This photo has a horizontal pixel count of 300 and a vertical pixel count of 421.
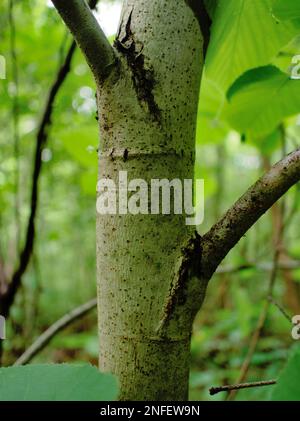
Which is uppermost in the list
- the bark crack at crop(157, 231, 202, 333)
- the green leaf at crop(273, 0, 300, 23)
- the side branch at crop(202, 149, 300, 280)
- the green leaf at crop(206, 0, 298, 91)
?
the green leaf at crop(206, 0, 298, 91)

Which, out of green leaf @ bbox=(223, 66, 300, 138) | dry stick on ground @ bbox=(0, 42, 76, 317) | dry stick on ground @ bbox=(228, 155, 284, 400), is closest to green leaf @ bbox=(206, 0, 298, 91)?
green leaf @ bbox=(223, 66, 300, 138)

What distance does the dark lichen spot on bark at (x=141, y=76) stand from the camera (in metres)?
0.37

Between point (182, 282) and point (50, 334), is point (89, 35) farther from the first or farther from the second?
point (50, 334)

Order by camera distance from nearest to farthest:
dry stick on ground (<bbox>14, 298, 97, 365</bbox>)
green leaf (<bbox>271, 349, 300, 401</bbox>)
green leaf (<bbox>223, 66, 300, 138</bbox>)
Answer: green leaf (<bbox>271, 349, 300, 401</bbox>), green leaf (<bbox>223, 66, 300, 138</bbox>), dry stick on ground (<bbox>14, 298, 97, 365</bbox>)

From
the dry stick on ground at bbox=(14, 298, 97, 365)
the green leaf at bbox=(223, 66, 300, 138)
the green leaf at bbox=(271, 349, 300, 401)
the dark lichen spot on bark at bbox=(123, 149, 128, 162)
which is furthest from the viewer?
the dry stick on ground at bbox=(14, 298, 97, 365)

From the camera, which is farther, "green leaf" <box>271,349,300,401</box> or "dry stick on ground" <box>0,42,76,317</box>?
"dry stick on ground" <box>0,42,76,317</box>

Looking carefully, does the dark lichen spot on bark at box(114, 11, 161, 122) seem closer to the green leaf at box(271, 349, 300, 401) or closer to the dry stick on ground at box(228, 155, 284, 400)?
the green leaf at box(271, 349, 300, 401)

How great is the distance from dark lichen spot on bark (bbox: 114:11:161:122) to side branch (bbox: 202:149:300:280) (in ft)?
0.36

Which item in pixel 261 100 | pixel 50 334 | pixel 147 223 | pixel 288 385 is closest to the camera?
pixel 288 385

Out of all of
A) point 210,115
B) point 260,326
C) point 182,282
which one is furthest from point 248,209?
point 260,326

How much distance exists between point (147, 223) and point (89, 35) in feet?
0.55

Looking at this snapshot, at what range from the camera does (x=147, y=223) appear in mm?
366

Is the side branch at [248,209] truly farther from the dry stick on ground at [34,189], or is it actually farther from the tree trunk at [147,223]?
the dry stick on ground at [34,189]

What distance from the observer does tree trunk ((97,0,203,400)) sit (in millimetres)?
361
